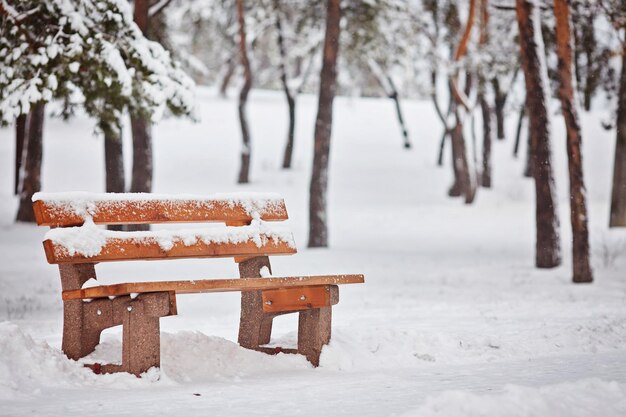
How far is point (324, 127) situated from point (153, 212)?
11.2 meters

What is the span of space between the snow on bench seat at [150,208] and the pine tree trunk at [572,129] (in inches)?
262

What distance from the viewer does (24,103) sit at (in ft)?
30.7

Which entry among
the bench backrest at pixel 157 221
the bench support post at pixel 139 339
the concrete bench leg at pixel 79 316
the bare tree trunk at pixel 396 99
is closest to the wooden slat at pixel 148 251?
the bench backrest at pixel 157 221

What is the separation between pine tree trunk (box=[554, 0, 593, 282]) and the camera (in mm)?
11797

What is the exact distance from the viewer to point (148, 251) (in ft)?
18.1

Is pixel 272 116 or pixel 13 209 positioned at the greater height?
pixel 272 116

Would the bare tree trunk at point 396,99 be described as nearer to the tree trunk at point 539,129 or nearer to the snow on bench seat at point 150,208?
the tree trunk at point 539,129

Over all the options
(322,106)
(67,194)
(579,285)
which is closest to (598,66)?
(322,106)

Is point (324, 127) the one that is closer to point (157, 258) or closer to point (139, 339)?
point (157, 258)

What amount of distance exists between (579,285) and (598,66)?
26.0ft

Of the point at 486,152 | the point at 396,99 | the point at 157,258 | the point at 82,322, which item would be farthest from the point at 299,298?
the point at 396,99

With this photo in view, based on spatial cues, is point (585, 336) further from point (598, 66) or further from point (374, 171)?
point (374, 171)

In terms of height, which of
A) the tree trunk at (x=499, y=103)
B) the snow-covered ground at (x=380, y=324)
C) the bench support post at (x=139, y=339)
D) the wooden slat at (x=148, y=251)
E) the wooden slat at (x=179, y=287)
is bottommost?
the snow-covered ground at (x=380, y=324)

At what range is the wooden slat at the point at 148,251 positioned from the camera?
522cm
